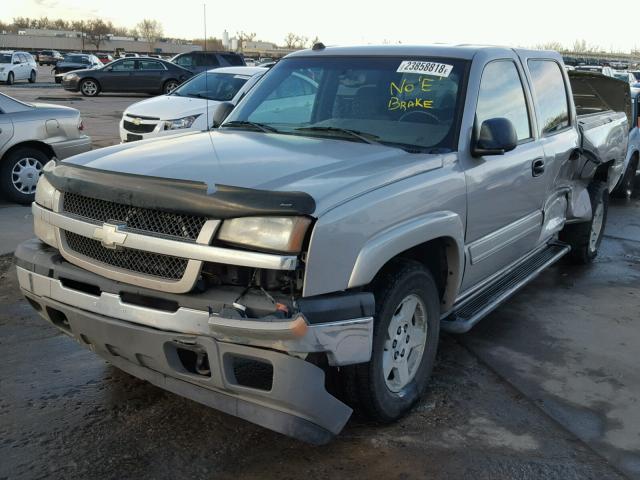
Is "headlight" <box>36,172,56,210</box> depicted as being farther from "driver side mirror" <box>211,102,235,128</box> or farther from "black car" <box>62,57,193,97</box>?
"black car" <box>62,57,193,97</box>

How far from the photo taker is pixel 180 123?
422 inches

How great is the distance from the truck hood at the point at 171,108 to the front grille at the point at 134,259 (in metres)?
7.60

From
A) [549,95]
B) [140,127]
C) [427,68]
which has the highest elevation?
[427,68]

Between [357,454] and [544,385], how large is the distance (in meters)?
1.44

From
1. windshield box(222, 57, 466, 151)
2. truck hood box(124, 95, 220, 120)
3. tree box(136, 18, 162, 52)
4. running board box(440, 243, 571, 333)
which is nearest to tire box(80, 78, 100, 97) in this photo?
truck hood box(124, 95, 220, 120)

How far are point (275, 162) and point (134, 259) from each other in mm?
816

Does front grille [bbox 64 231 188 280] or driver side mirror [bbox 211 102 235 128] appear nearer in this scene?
front grille [bbox 64 231 188 280]

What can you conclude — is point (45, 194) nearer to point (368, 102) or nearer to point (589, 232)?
point (368, 102)

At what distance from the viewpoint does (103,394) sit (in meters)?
3.79

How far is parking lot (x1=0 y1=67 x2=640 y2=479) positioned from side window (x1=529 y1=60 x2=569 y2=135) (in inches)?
60.4

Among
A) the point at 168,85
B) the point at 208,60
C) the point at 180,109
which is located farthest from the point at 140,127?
the point at 168,85

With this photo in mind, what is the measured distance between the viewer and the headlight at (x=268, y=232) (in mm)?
2738

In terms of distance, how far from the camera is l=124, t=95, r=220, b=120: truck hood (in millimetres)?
10805

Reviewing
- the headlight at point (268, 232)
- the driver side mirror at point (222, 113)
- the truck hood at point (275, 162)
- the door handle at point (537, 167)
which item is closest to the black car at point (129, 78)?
the driver side mirror at point (222, 113)
